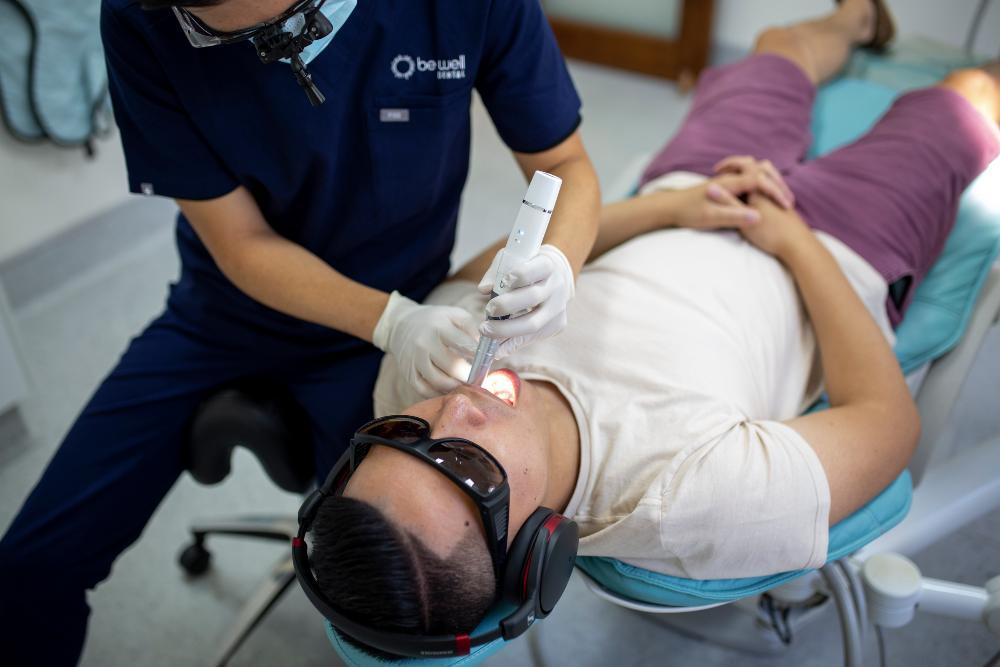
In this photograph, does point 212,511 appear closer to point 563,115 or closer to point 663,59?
point 563,115

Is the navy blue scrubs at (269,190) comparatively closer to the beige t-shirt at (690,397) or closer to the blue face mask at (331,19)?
the blue face mask at (331,19)

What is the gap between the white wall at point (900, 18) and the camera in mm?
3006

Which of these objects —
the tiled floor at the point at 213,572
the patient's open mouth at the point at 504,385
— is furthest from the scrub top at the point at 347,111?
the tiled floor at the point at 213,572

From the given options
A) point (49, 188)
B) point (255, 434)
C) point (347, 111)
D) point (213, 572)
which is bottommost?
point (213, 572)

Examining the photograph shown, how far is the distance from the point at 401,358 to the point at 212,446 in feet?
A: 1.41

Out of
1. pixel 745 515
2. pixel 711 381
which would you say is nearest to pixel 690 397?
pixel 711 381

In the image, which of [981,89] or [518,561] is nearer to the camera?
[518,561]

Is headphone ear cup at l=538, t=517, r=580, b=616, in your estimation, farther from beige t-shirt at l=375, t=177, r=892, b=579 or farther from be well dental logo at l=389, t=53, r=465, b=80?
be well dental logo at l=389, t=53, r=465, b=80

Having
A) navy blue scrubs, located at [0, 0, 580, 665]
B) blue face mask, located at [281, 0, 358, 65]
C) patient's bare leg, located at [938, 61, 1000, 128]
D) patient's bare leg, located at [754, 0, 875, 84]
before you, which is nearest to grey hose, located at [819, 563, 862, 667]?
navy blue scrubs, located at [0, 0, 580, 665]

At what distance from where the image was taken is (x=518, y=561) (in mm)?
929

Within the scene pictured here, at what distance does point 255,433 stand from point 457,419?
471 mm

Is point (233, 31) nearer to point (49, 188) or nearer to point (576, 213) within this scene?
point (576, 213)

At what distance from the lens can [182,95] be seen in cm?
113

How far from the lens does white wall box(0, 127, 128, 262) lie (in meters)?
2.52
